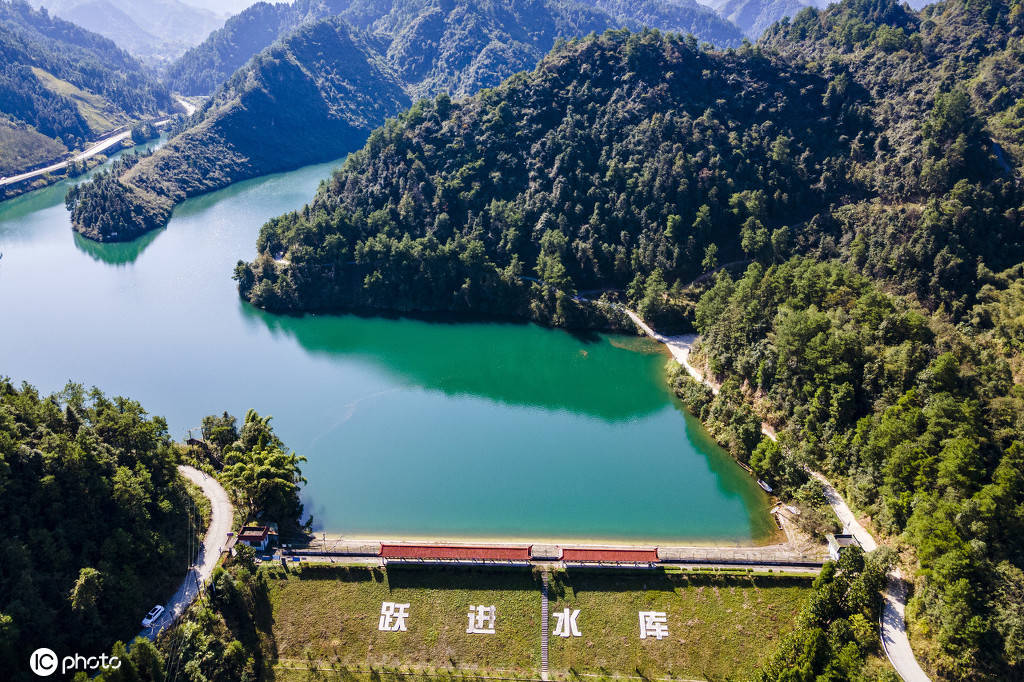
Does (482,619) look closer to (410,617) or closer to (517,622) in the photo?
(517,622)

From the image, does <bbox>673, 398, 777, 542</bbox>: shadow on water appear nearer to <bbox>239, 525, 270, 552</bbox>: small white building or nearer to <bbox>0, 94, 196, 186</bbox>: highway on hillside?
<bbox>239, 525, 270, 552</bbox>: small white building

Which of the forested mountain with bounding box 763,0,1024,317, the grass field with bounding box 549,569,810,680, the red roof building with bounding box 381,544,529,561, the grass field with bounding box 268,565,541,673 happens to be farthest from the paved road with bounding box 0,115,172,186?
the forested mountain with bounding box 763,0,1024,317

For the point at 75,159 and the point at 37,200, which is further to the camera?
the point at 75,159

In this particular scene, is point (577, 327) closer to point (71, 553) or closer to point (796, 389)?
point (796, 389)

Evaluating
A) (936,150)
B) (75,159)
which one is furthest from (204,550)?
(75,159)

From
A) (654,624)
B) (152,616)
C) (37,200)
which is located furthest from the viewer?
(37,200)

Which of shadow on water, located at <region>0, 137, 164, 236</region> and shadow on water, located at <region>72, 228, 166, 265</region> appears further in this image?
shadow on water, located at <region>0, 137, 164, 236</region>
